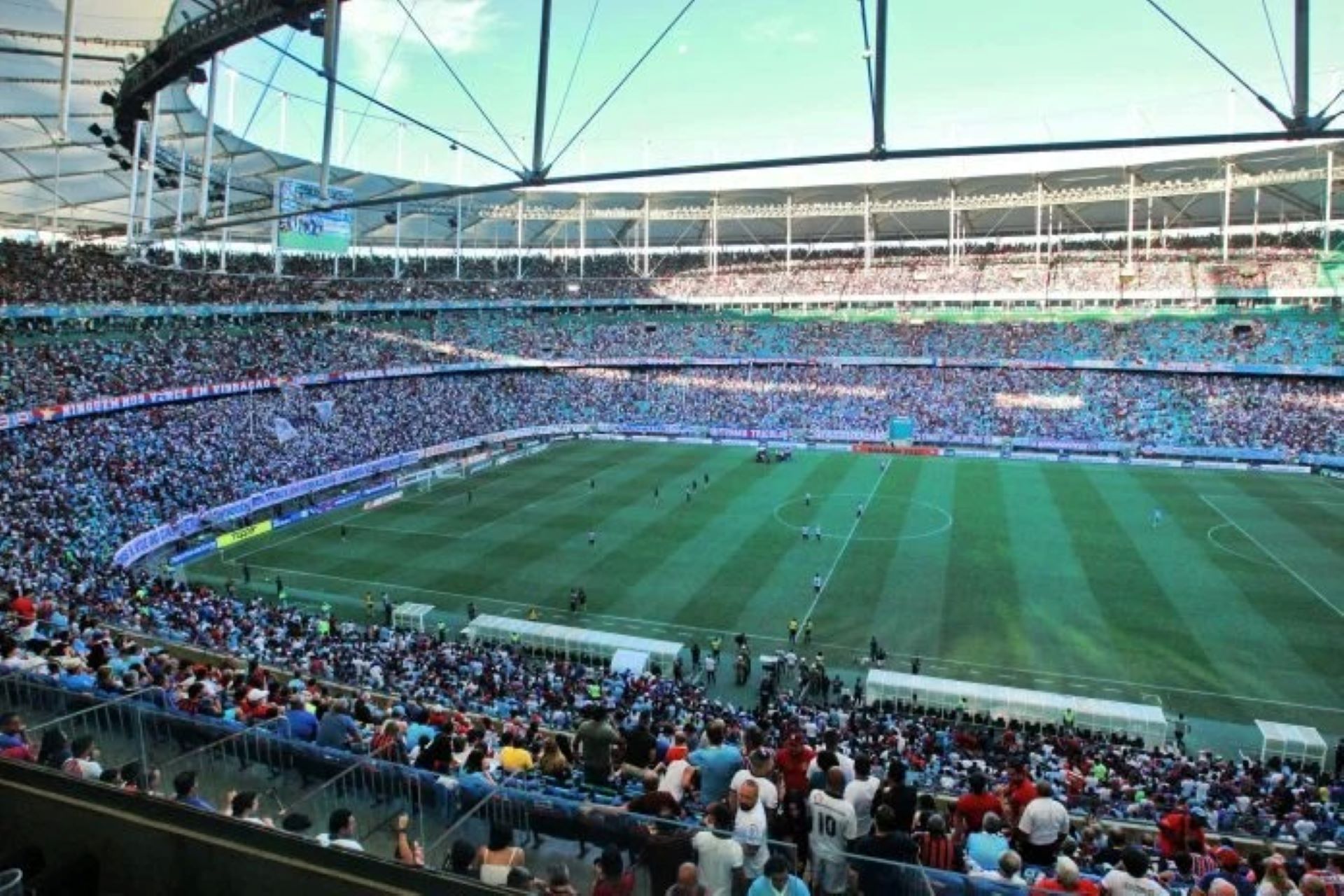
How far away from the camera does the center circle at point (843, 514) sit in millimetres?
36531

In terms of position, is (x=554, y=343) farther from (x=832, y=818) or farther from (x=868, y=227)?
(x=832, y=818)

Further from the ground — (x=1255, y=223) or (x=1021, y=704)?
(x=1255, y=223)

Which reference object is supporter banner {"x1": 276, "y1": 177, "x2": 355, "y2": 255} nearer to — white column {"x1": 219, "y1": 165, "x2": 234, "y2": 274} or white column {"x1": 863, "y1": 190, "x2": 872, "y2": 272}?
white column {"x1": 219, "y1": 165, "x2": 234, "y2": 274}

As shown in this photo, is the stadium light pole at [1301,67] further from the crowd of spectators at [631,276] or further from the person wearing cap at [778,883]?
the crowd of spectators at [631,276]

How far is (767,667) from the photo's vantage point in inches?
933

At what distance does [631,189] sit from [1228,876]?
239 feet

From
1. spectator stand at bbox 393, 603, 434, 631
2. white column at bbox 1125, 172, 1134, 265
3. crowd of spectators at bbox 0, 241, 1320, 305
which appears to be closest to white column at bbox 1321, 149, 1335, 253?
crowd of spectators at bbox 0, 241, 1320, 305

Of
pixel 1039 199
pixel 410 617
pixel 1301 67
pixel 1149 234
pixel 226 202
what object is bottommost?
pixel 410 617

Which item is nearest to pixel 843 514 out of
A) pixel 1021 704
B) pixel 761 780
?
pixel 1021 704

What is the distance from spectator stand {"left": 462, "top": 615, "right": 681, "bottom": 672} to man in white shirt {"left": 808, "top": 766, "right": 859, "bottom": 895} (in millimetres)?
17553

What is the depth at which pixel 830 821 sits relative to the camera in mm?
5895

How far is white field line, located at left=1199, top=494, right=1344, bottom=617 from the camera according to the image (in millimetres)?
28328

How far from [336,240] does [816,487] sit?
25.9 meters

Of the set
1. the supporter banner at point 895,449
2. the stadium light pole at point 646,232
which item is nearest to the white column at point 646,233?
the stadium light pole at point 646,232
